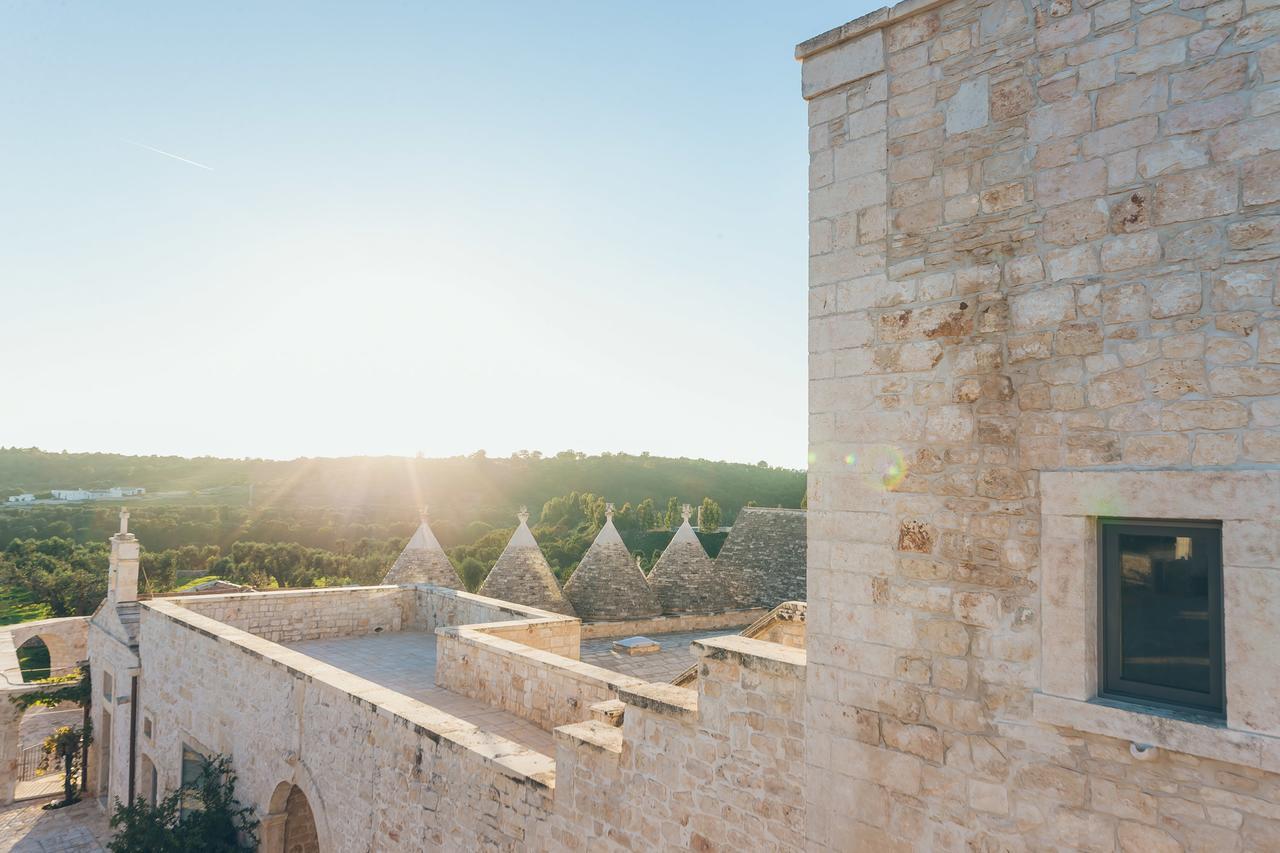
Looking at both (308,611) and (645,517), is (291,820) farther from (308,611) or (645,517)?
(645,517)

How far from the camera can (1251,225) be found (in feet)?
8.03

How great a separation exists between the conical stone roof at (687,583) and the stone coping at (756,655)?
12.1m

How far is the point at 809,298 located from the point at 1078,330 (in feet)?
3.85

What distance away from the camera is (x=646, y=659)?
12.7m

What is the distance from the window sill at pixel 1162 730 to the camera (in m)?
2.34

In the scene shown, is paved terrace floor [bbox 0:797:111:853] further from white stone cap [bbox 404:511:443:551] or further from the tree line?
the tree line

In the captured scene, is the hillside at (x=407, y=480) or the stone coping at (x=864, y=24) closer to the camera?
the stone coping at (x=864, y=24)

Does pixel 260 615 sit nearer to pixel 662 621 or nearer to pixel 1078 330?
pixel 662 621

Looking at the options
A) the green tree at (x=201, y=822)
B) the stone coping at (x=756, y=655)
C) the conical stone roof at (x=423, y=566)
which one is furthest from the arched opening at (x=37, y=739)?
the stone coping at (x=756, y=655)

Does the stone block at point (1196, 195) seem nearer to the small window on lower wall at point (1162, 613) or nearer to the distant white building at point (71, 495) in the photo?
the small window on lower wall at point (1162, 613)

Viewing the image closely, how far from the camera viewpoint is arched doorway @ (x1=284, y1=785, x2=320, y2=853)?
8242mm

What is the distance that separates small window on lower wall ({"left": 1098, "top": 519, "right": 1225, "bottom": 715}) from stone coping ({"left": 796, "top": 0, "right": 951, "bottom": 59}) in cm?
218

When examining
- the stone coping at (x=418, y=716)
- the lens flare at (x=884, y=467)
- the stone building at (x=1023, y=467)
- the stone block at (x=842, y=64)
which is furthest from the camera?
the stone coping at (x=418, y=716)

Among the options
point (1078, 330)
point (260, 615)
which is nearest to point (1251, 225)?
point (1078, 330)
